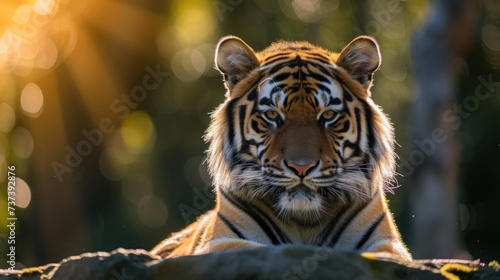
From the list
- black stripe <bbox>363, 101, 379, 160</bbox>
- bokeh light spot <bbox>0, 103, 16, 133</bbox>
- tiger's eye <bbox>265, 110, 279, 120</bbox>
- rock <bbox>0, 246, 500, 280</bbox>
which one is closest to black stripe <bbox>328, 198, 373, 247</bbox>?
black stripe <bbox>363, 101, 379, 160</bbox>

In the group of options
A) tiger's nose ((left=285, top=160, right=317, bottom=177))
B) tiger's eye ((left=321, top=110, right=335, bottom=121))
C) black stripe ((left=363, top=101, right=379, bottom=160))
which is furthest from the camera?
black stripe ((left=363, top=101, right=379, bottom=160))

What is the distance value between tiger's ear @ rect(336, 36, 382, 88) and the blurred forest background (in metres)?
4.54

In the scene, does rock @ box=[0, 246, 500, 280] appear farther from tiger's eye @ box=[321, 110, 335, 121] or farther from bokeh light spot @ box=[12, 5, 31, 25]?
bokeh light spot @ box=[12, 5, 31, 25]

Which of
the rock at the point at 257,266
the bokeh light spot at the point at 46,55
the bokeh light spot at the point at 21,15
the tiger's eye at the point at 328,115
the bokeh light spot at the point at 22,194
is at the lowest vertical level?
the bokeh light spot at the point at 22,194

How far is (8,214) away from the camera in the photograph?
37.8ft

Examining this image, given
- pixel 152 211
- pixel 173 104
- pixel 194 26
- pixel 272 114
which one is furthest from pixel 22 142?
pixel 152 211

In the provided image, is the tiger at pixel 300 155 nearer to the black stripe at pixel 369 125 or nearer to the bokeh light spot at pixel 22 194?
the black stripe at pixel 369 125

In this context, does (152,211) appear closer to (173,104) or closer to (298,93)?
(173,104)

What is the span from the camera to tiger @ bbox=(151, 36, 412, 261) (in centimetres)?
520

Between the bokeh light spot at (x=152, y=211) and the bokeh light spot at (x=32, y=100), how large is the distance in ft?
25.7

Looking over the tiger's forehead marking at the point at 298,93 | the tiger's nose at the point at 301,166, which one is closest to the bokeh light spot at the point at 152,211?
the tiger's forehead marking at the point at 298,93

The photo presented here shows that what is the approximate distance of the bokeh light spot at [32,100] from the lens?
40.9ft

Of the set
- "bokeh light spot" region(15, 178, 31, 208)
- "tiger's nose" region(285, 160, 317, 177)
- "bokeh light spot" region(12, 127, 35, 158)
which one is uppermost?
"tiger's nose" region(285, 160, 317, 177)

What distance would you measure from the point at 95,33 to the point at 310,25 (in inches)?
279
